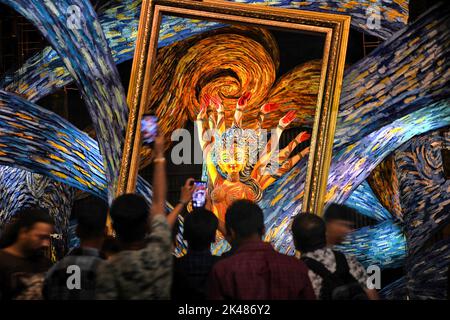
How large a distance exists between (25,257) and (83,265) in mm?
321

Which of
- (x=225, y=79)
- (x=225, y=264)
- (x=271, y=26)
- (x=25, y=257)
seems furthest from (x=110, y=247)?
(x=271, y=26)

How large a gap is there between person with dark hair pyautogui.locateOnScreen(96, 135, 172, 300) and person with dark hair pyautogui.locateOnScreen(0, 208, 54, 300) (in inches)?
14.1

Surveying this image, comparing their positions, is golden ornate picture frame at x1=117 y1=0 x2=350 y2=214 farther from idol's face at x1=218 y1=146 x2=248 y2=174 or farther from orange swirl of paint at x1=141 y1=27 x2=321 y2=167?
idol's face at x1=218 y1=146 x2=248 y2=174

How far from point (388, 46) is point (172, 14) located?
1665 mm

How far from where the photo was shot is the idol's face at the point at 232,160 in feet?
18.8

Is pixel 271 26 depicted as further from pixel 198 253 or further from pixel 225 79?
pixel 198 253

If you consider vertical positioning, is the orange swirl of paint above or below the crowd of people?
above

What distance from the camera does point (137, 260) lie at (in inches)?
104

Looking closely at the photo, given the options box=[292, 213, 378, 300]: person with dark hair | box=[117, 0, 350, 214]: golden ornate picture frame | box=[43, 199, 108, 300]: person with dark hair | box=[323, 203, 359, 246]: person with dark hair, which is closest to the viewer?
box=[43, 199, 108, 300]: person with dark hair

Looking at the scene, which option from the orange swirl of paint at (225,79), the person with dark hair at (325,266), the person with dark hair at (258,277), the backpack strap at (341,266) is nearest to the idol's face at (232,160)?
the orange swirl of paint at (225,79)

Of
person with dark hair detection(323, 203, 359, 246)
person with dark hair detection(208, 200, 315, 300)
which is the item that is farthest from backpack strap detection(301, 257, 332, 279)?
person with dark hair detection(323, 203, 359, 246)

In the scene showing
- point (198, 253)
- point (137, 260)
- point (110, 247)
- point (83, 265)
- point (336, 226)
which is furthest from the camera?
point (336, 226)

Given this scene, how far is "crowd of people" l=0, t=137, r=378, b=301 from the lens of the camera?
8.73ft
